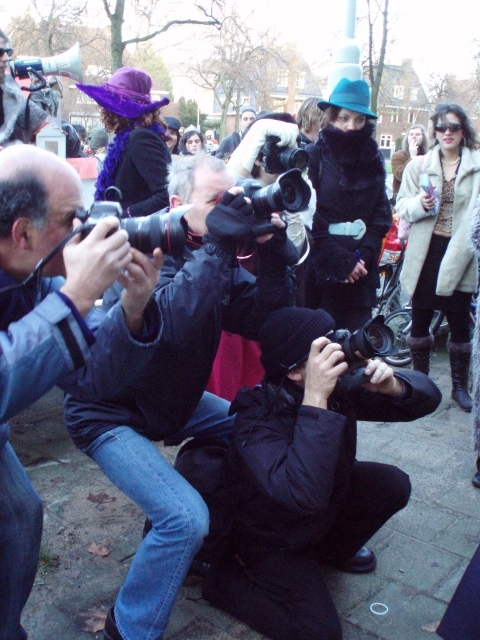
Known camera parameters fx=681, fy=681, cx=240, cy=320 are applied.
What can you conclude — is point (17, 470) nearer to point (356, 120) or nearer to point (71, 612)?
point (71, 612)

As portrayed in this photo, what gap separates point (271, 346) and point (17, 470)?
972 millimetres

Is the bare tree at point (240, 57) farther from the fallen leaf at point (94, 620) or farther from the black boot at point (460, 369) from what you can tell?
the fallen leaf at point (94, 620)

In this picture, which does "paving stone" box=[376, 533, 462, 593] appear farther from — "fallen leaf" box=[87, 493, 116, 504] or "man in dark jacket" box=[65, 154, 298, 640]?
"fallen leaf" box=[87, 493, 116, 504]

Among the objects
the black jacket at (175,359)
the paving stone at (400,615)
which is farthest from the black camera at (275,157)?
the paving stone at (400,615)

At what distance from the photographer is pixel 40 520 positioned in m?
2.11

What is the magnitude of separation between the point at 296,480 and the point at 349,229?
236 cm

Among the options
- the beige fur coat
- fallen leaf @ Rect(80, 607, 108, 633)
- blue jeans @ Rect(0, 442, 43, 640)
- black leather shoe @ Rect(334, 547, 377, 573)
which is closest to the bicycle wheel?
the beige fur coat

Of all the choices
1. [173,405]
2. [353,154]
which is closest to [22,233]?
[173,405]

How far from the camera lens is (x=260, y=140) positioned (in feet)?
11.9

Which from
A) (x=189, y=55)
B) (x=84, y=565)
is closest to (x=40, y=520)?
(x=84, y=565)

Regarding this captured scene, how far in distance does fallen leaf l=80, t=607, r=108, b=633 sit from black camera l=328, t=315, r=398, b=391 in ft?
3.97

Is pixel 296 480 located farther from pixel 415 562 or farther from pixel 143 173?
pixel 143 173

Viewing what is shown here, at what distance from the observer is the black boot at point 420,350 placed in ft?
16.1

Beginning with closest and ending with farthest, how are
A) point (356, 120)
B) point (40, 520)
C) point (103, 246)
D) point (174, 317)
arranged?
point (103, 246), point (40, 520), point (174, 317), point (356, 120)
